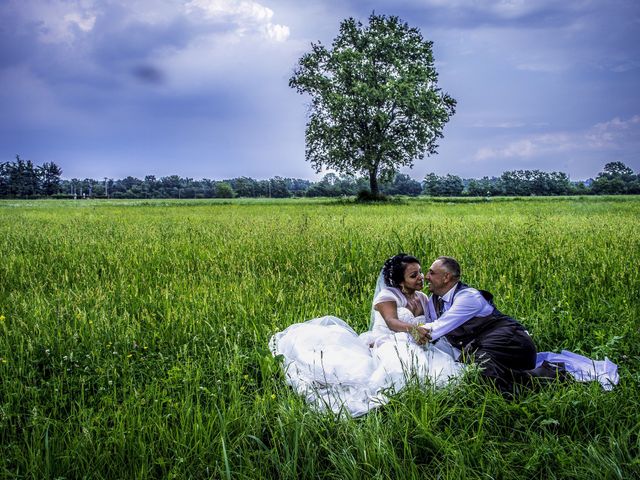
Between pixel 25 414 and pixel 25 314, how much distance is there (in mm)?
2376

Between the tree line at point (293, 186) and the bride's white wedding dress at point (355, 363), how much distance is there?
268 feet

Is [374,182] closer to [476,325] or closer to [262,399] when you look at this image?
[476,325]

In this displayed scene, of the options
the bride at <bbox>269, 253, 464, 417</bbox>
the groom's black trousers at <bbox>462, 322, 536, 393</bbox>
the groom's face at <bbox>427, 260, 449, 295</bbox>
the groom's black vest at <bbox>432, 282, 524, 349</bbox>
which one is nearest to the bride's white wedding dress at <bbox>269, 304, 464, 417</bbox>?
the bride at <bbox>269, 253, 464, 417</bbox>

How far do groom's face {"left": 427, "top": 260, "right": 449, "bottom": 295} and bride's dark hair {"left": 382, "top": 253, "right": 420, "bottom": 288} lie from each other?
36cm

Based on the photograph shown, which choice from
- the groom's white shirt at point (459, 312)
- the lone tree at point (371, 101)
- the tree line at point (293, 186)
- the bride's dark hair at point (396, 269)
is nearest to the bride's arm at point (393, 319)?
the groom's white shirt at point (459, 312)

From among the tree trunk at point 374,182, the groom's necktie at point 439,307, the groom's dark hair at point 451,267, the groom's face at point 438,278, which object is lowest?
the groom's necktie at point 439,307

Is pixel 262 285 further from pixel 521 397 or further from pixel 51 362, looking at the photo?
pixel 521 397

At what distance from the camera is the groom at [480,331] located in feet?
12.2

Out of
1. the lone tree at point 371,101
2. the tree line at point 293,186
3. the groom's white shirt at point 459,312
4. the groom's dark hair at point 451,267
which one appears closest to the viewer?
the groom's white shirt at point 459,312

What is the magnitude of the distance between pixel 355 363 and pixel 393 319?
0.88 m

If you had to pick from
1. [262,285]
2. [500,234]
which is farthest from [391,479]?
[500,234]

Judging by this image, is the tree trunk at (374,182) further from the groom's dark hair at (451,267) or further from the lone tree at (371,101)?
the groom's dark hair at (451,267)

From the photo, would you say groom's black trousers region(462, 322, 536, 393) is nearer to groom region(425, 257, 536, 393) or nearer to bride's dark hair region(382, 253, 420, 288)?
groom region(425, 257, 536, 393)

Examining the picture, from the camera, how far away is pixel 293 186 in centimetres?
14162
